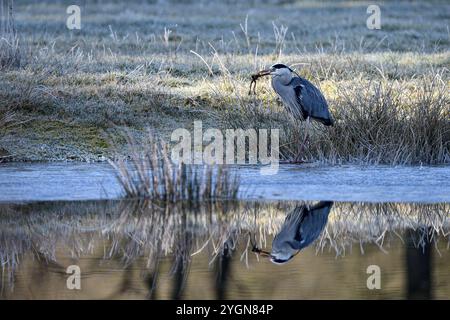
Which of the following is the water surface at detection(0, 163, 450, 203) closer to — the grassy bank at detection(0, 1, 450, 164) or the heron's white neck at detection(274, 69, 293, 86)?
the grassy bank at detection(0, 1, 450, 164)

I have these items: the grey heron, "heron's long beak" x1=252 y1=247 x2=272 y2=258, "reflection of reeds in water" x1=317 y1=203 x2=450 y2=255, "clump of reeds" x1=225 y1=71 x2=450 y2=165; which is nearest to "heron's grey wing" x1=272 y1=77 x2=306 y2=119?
the grey heron

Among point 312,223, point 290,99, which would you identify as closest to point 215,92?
point 290,99

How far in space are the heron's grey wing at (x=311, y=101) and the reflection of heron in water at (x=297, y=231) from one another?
2142 mm

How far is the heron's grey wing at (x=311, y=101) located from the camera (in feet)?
36.3

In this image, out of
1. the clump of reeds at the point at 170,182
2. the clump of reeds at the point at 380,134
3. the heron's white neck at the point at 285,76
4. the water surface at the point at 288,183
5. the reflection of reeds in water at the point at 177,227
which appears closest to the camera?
the reflection of reeds in water at the point at 177,227

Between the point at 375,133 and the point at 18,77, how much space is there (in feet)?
15.0

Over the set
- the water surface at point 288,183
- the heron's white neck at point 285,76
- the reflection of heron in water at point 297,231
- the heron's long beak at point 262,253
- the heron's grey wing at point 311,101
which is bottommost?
the heron's long beak at point 262,253

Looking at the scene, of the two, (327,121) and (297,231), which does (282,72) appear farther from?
(297,231)

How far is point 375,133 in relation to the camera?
11.0 meters

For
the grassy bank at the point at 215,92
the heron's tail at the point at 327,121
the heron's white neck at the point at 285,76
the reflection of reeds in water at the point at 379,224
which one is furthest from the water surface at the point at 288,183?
the heron's white neck at the point at 285,76

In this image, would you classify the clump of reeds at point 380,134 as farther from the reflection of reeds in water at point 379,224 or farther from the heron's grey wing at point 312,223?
the heron's grey wing at point 312,223

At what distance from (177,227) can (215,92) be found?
4.54m
